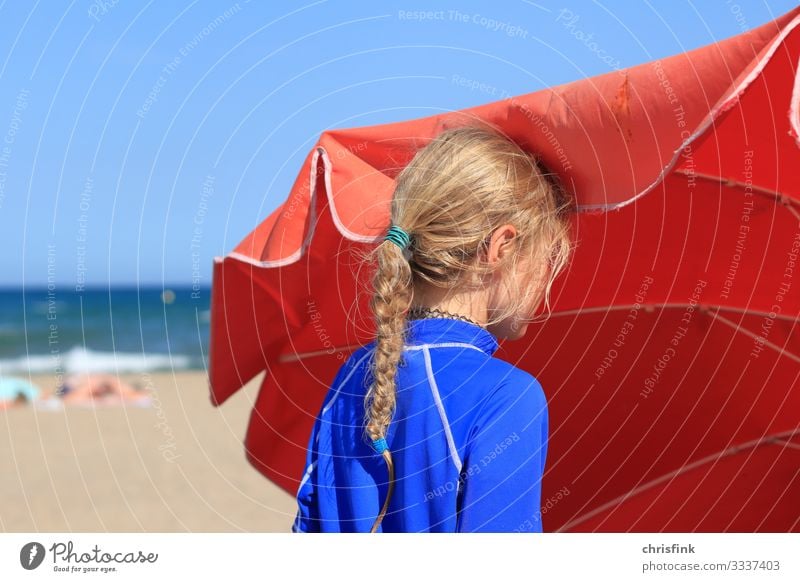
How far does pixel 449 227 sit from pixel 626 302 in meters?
1.22

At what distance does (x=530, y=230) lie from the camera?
5.86 ft

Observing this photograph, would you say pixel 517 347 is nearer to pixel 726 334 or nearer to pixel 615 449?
pixel 615 449

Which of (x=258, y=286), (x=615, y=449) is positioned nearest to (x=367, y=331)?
(x=258, y=286)

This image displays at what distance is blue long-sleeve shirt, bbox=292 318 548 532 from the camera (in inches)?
59.6

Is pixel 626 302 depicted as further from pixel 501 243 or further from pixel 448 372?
pixel 448 372

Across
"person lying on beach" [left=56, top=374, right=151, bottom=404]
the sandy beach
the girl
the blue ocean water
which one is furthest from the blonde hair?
the blue ocean water

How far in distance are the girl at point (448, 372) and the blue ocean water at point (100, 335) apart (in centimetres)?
1307

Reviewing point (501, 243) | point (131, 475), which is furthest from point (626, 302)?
point (131, 475)

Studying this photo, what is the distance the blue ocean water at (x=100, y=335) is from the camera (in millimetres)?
20078

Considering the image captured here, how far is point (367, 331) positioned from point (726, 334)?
3.71 feet

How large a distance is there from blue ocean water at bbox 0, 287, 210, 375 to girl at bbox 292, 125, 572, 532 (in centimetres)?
1307

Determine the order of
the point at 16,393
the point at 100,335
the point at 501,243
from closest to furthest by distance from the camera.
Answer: the point at 501,243
the point at 16,393
the point at 100,335

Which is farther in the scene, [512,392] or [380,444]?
[380,444]

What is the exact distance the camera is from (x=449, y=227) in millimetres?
1703
